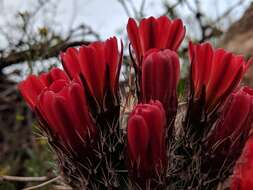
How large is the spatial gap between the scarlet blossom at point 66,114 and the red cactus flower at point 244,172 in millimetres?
273

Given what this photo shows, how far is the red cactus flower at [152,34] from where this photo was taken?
882mm

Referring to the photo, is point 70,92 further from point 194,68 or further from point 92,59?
point 194,68

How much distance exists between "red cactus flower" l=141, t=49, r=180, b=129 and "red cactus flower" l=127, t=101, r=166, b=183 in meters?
0.04

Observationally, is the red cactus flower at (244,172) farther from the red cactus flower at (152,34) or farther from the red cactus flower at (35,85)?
the red cactus flower at (35,85)

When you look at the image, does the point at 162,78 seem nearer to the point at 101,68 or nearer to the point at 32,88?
the point at 101,68

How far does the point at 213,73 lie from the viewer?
0.85 meters

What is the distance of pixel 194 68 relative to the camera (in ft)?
2.74

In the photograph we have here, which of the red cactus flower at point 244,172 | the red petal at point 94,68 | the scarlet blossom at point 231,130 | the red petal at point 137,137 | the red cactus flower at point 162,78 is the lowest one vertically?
the red cactus flower at point 244,172

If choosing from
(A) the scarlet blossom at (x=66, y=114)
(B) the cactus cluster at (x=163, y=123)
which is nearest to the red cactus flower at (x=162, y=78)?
(B) the cactus cluster at (x=163, y=123)

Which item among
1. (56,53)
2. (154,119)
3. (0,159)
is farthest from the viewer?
(0,159)

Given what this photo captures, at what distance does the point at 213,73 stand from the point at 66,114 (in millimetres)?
254

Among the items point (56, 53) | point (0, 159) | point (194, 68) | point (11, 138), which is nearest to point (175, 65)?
point (194, 68)

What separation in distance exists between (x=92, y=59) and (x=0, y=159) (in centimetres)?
245

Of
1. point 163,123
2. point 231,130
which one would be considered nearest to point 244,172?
point 231,130
